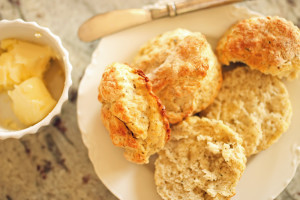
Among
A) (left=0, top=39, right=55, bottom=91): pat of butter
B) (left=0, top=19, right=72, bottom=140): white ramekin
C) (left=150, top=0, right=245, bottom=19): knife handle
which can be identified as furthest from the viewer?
(left=150, top=0, right=245, bottom=19): knife handle

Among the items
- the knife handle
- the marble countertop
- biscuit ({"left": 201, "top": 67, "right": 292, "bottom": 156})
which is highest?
the knife handle

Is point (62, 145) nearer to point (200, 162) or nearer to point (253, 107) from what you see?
point (200, 162)

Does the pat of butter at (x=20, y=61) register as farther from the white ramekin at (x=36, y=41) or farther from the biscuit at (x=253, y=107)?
the biscuit at (x=253, y=107)

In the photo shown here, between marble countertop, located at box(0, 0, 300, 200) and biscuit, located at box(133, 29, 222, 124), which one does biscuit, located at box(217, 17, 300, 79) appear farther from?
marble countertop, located at box(0, 0, 300, 200)

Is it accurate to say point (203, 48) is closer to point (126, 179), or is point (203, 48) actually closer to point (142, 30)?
point (142, 30)

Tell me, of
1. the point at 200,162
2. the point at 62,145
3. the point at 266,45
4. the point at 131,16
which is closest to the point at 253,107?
the point at 266,45

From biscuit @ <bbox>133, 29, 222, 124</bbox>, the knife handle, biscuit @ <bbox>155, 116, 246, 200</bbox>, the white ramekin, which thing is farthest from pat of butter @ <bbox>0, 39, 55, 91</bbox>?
biscuit @ <bbox>155, 116, 246, 200</bbox>
